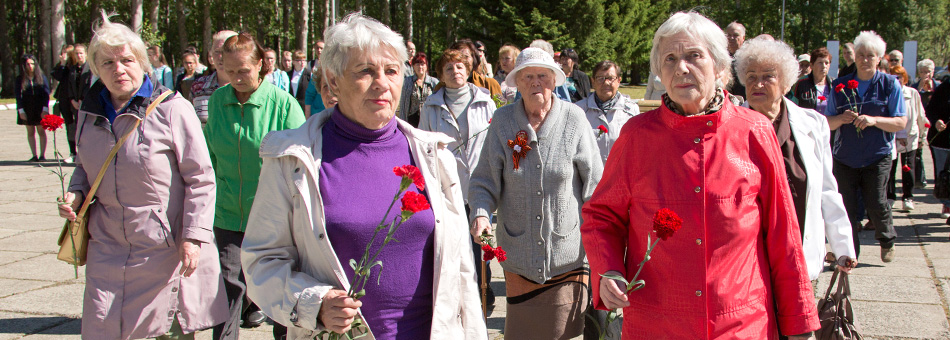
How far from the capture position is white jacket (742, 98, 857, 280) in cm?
339

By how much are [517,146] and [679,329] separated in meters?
1.64

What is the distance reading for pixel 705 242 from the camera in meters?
2.56

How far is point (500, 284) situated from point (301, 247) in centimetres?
420

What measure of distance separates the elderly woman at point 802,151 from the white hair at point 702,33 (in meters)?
0.70

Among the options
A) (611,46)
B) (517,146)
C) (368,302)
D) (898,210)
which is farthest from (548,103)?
(611,46)

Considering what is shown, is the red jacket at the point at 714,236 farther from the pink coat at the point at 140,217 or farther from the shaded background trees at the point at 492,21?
the shaded background trees at the point at 492,21

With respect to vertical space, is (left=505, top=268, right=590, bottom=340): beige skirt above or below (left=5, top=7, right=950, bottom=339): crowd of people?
below

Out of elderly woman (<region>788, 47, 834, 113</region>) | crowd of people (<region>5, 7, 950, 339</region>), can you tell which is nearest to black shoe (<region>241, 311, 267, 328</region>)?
crowd of people (<region>5, 7, 950, 339</region>)

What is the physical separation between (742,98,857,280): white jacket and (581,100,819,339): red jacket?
786 mm

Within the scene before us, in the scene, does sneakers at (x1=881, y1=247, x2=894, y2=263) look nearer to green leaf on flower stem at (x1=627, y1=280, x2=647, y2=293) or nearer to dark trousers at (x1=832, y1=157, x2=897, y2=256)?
dark trousers at (x1=832, y1=157, x2=897, y2=256)

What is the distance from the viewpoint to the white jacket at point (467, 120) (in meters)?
5.87

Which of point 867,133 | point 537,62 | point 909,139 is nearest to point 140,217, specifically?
point 537,62

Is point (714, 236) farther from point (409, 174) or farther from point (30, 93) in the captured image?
point (30, 93)

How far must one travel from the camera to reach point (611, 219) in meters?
2.78
